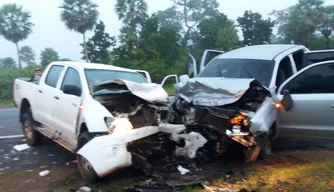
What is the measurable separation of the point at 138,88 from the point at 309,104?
289 centimetres

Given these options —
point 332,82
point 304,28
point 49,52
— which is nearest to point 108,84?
point 332,82

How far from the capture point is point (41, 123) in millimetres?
7027

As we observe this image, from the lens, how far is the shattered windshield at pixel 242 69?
6871 mm

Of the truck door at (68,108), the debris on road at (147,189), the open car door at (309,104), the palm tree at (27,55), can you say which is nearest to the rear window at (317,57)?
the open car door at (309,104)

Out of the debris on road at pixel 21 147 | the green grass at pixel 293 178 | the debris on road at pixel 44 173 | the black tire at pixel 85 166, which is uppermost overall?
the black tire at pixel 85 166

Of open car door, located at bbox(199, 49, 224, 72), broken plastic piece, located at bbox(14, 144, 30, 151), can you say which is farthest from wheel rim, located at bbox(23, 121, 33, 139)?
open car door, located at bbox(199, 49, 224, 72)

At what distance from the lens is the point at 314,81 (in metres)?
6.27

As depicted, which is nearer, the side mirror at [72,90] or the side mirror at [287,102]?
the side mirror at [72,90]

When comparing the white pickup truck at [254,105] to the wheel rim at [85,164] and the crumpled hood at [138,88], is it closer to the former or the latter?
the crumpled hood at [138,88]

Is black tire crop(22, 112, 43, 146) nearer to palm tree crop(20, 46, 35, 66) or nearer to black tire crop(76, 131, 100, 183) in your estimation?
black tire crop(76, 131, 100, 183)

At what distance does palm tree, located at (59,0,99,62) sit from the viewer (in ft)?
116

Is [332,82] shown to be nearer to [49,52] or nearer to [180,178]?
[180,178]

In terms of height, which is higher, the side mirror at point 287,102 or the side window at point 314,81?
the side window at point 314,81

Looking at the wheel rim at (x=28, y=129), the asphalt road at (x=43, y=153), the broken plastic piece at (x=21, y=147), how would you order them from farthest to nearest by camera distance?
the wheel rim at (x=28, y=129)
the broken plastic piece at (x=21, y=147)
the asphalt road at (x=43, y=153)
